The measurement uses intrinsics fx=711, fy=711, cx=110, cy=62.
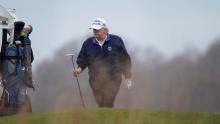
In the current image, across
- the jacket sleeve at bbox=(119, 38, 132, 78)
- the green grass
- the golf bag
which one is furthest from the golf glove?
the golf bag

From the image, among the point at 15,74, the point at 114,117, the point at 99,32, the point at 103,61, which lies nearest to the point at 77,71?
the point at 103,61

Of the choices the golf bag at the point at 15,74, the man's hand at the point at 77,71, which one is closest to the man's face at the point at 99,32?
the man's hand at the point at 77,71

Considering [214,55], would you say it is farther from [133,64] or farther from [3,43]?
[3,43]

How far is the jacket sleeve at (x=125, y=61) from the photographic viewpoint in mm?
11828

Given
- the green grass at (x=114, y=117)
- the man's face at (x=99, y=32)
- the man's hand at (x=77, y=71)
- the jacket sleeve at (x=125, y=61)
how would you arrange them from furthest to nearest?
the jacket sleeve at (x=125, y=61)
the man's hand at (x=77, y=71)
the man's face at (x=99, y=32)
the green grass at (x=114, y=117)

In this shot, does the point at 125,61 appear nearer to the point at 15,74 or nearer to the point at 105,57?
the point at 105,57

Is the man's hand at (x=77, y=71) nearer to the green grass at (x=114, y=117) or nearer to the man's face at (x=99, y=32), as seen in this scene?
the man's face at (x=99, y=32)

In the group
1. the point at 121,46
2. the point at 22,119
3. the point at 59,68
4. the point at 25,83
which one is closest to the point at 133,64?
the point at 121,46

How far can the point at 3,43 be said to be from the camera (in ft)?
41.1

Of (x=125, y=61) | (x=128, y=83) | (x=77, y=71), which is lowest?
(x=128, y=83)

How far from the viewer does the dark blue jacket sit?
1170 centimetres

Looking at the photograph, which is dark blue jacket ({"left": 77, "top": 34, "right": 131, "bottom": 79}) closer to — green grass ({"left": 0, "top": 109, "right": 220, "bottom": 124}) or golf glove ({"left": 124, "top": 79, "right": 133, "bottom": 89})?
golf glove ({"left": 124, "top": 79, "right": 133, "bottom": 89})

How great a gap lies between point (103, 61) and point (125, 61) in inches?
16.5

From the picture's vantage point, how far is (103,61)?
11727 mm
